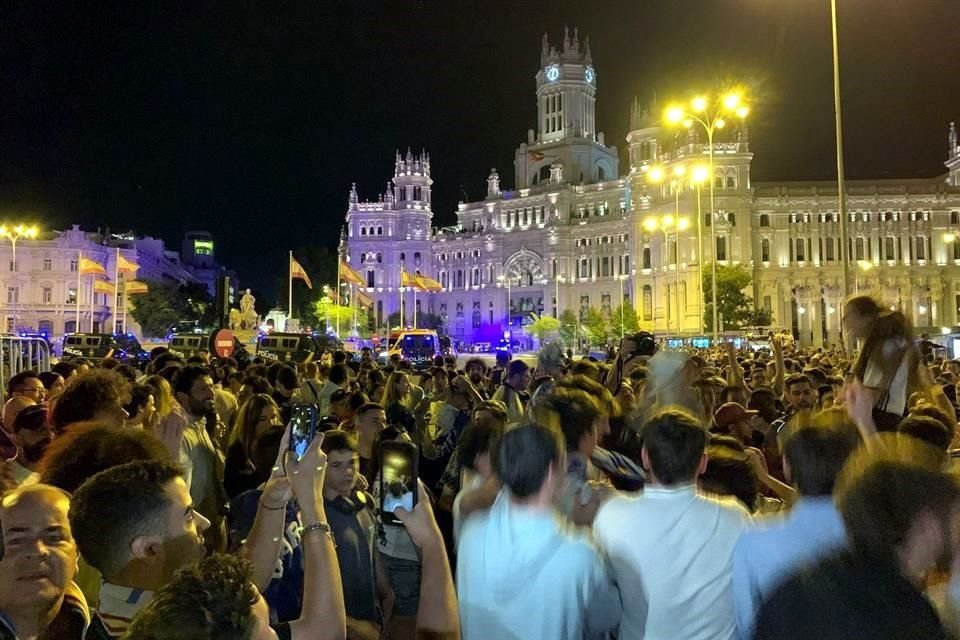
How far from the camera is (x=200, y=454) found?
198 inches

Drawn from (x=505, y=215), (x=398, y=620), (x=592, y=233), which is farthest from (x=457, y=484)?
(x=505, y=215)

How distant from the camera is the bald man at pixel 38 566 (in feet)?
7.43

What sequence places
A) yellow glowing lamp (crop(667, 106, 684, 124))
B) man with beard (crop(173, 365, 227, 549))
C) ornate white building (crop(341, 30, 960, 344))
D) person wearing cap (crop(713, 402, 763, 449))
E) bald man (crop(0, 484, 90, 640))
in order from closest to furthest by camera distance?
bald man (crop(0, 484, 90, 640))
man with beard (crop(173, 365, 227, 549))
person wearing cap (crop(713, 402, 763, 449))
yellow glowing lamp (crop(667, 106, 684, 124))
ornate white building (crop(341, 30, 960, 344))

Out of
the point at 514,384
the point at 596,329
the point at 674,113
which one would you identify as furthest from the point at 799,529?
the point at 596,329

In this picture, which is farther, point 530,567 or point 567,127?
point 567,127

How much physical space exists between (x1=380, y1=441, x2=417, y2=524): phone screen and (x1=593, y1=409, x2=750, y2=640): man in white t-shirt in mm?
851

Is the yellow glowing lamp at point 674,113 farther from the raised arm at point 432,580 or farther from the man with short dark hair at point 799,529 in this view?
the raised arm at point 432,580

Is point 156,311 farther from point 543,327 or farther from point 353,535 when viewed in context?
point 353,535

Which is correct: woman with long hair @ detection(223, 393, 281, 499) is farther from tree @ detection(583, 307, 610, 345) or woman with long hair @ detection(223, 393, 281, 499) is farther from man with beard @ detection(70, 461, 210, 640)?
tree @ detection(583, 307, 610, 345)

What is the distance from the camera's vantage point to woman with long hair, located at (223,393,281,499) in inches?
202

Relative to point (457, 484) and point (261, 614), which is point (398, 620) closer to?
point (457, 484)

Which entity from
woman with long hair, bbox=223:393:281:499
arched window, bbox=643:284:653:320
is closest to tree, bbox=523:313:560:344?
arched window, bbox=643:284:653:320

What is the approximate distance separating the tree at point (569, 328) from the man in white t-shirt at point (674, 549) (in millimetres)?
68935

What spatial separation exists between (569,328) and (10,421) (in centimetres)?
6870
